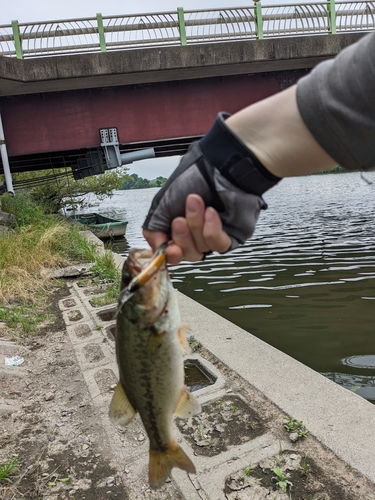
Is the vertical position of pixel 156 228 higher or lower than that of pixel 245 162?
lower

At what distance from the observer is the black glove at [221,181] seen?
1.58 m

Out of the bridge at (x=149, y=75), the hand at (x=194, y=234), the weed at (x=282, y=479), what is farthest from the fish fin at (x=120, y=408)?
the bridge at (x=149, y=75)

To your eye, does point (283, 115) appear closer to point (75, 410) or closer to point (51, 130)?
point (75, 410)

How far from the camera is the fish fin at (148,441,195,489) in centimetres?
202

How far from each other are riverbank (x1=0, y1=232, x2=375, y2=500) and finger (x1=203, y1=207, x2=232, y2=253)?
1878mm

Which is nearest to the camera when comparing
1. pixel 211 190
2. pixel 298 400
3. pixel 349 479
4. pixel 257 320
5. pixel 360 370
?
pixel 211 190

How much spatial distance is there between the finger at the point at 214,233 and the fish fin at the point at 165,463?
1.08 m

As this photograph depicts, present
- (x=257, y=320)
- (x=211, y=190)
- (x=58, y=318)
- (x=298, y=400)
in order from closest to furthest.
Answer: (x=211, y=190) → (x=298, y=400) → (x=58, y=318) → (x=257, y=320)

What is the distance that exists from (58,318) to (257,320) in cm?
348

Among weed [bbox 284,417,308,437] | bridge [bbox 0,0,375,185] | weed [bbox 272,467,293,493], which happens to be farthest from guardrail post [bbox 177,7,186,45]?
weed [bbox 272,467,293,493]

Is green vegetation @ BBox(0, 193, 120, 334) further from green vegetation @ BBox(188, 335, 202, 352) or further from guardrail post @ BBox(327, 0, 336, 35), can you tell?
guardrail post @ BBox(327, 0, 336, 35)

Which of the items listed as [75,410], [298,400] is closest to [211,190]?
[298,400]

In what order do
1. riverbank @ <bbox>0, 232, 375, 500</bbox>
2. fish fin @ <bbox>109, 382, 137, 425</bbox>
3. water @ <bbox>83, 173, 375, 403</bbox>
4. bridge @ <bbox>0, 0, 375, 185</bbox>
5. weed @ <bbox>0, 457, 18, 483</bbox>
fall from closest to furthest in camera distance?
1. fish fin @ <bbox>109, 382, 137, 425</bbox>
2. riverbank @ <bbox>0, 232, 375, 500</bbox>
3. weed @ <bbox>0, 457, 18, 483</bbox>
4. water @ <bbox>83, 173, 375, 403</bbox>
5. bridge @ <bbox>0, 0, 375, 185</bbox>

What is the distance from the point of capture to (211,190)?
5.39 feet
